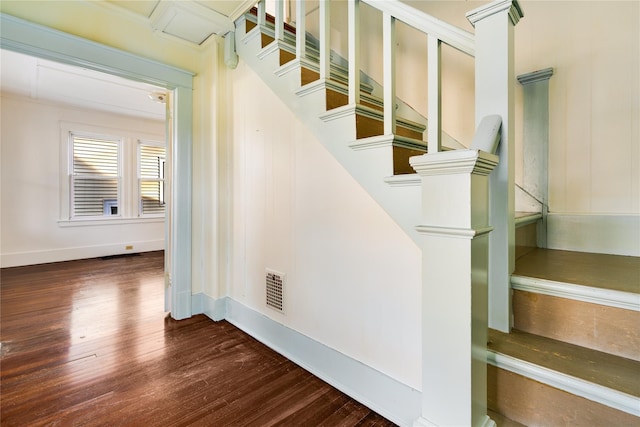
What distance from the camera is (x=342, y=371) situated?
155 cm

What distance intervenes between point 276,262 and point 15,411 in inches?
56.9

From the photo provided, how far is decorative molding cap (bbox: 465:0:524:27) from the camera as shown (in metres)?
1.01

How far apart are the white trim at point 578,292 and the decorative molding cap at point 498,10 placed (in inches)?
37.6

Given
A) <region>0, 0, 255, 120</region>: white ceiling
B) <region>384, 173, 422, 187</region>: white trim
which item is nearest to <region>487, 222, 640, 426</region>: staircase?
<region>384, 173, 422, 187</region>: white trim

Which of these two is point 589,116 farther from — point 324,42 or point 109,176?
point 109,176

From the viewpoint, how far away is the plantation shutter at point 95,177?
496 centimetres

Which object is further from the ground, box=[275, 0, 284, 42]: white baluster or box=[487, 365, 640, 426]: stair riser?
box=[275, 0, 284, 42]: white baluster

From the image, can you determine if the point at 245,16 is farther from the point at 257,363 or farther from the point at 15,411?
the point at 15,411

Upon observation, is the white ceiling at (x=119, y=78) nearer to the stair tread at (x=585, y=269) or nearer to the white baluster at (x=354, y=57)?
the white baluster at (x=354, y=57)

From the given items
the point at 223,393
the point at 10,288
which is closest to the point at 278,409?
the point at 223,393

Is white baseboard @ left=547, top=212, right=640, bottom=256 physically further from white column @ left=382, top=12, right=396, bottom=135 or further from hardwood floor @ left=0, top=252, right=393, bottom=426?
hardwood floor @ left=0, top=252, right=393, bottom=426

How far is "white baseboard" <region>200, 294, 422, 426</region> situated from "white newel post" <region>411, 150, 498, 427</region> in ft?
1.47

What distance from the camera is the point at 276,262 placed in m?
1.98

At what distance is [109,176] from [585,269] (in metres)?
6.48
